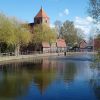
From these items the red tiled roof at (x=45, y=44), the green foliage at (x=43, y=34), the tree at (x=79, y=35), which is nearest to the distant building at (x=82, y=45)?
the tree at (x=79, y=35)

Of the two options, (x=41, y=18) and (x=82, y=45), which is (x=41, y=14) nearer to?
(x=41, y=18)

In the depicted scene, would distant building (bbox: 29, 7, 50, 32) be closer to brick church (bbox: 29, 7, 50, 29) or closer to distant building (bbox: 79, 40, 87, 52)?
brick church (bbox: 29, 7, 50, 29)

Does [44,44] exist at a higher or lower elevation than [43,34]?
lower

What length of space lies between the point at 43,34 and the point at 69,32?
142 feet

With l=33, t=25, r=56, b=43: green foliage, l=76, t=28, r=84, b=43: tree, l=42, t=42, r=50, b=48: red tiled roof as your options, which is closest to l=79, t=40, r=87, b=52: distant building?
l=76, t=28, r=84, b=43: tree

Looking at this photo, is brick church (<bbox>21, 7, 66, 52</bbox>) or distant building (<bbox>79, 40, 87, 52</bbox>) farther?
distant building (<bbox>79, 40, 87, 52</bbox>)

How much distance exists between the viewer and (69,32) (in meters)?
136

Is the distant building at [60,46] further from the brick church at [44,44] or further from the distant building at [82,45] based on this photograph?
the distant building at [82,45]

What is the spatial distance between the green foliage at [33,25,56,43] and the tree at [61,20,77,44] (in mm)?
38436

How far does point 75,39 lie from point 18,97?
378 feet

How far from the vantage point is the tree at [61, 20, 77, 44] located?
444 ft

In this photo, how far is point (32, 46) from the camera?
96625 millimetres

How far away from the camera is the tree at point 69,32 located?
135 meters

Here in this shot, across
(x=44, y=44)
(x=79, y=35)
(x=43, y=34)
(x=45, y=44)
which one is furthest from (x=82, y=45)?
(x=43, y=34)
